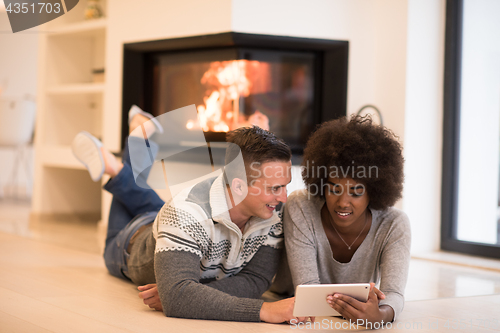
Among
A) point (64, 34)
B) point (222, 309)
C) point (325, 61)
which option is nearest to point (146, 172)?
point (222, 309)

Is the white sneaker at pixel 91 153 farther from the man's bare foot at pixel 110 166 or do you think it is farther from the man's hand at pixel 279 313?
the man's hand at pixel 279 313

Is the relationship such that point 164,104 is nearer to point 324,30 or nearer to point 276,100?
point 276,100

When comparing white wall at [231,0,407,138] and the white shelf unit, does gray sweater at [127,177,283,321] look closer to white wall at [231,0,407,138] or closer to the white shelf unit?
white wall at [231,0,407,138]

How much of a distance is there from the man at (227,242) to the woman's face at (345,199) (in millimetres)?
145

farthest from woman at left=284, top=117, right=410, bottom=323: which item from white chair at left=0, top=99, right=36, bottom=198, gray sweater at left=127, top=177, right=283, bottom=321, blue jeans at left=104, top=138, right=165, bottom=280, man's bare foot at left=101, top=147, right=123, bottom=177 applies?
white chair at left=0, top=99, right=36, bottom=198

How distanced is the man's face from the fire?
1386 mm

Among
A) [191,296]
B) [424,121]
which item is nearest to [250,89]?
[424,121]

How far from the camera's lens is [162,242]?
143cm

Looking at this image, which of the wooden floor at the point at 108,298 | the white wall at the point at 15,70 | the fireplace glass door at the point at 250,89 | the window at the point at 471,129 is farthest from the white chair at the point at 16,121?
the window at the point at 471,129

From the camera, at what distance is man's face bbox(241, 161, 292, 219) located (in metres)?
1.47

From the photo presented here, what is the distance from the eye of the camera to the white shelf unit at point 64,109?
148 inches

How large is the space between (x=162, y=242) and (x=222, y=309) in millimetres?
239

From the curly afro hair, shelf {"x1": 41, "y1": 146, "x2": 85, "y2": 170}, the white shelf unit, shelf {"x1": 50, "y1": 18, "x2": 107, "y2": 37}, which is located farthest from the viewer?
the white shelf unit

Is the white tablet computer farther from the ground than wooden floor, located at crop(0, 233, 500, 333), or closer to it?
farther from the ground
